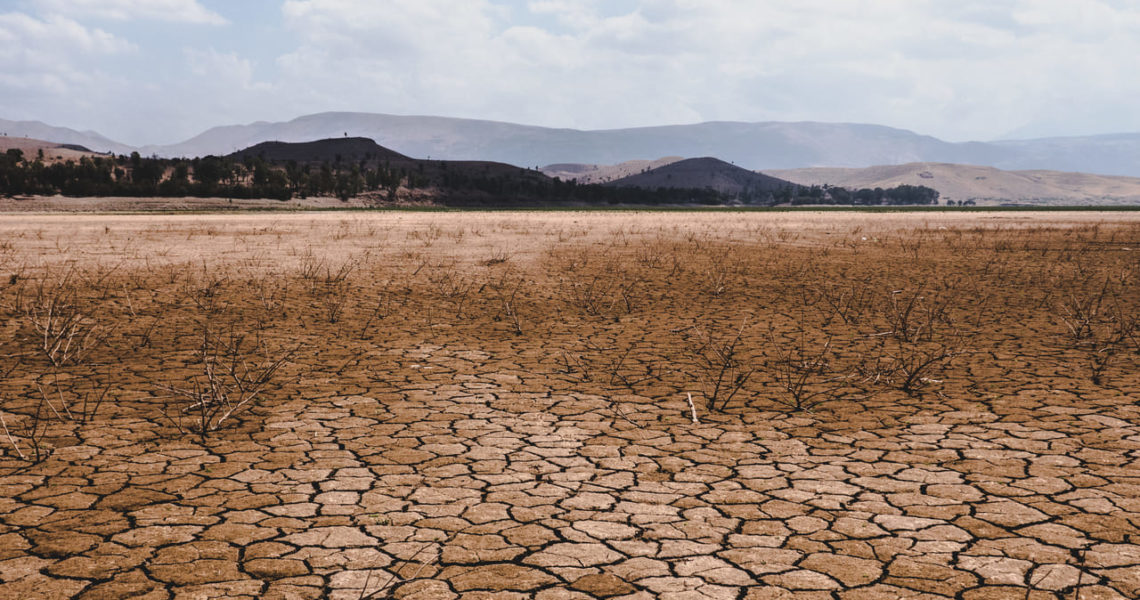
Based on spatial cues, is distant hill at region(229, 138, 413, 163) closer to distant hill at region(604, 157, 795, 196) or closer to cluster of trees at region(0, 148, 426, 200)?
cluster of trees at region(0, 148, 426, 200)

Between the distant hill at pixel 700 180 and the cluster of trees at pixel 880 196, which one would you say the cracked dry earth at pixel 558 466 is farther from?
the distant hill at pixel 700 180

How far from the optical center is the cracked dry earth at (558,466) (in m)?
3.43

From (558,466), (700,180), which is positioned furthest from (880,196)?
(558,466)

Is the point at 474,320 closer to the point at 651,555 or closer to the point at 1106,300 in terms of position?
the point at 651,555

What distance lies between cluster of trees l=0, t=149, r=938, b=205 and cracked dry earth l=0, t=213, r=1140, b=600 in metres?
61.0

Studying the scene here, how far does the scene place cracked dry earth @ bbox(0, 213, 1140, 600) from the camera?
3.43m

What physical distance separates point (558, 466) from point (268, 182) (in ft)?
239

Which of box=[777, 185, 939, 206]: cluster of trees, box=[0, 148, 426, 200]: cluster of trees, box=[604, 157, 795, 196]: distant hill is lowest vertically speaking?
box=[0, 148, 426, 200]: cluster of trees

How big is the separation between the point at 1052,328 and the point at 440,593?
8934mm

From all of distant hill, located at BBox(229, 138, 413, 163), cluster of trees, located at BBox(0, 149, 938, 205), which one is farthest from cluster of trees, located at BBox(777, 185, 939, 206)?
distant hill, located at BBox(229, 138, 413, 163)

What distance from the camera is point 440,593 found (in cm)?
323

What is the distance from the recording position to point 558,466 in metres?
4.91

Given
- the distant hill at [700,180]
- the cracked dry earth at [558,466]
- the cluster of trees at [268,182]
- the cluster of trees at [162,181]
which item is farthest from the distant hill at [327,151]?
the cracked dry earth at [558,466]

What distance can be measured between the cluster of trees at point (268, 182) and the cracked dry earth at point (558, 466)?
200ft
